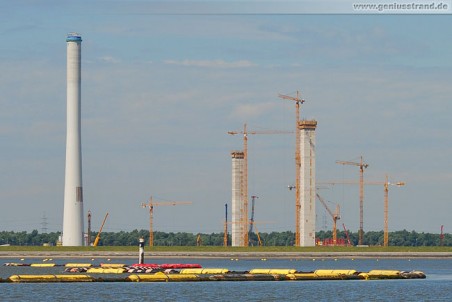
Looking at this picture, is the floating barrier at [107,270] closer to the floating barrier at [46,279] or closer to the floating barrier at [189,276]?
the floating barrier at [189,276]

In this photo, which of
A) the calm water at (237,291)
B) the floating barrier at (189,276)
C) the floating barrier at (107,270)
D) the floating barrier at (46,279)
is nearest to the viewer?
the calm water at (237,291)

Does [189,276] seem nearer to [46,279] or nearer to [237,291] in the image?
[237,291]

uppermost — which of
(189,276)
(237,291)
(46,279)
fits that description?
(189,276)

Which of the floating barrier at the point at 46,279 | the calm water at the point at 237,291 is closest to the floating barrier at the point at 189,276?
the floating barrier at the point at 46,279

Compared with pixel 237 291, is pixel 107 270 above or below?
above

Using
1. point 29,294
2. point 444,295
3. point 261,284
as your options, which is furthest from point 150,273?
point 444,295

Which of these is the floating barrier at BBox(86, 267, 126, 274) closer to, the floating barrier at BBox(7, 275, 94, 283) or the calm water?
the calm water

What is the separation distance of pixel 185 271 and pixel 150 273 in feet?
16.0

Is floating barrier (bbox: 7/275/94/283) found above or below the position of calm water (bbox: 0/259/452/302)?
above

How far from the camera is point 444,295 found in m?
126

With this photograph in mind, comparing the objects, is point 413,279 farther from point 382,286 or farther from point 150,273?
point 150,273

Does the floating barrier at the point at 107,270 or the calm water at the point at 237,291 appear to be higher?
the floating barrier at the point at 107,270

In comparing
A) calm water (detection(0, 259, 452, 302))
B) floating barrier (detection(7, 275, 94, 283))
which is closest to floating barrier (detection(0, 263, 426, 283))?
floating barrier (detection(7, 275, 94, 283))

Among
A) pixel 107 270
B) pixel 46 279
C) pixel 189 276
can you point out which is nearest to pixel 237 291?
pixel 189 276
